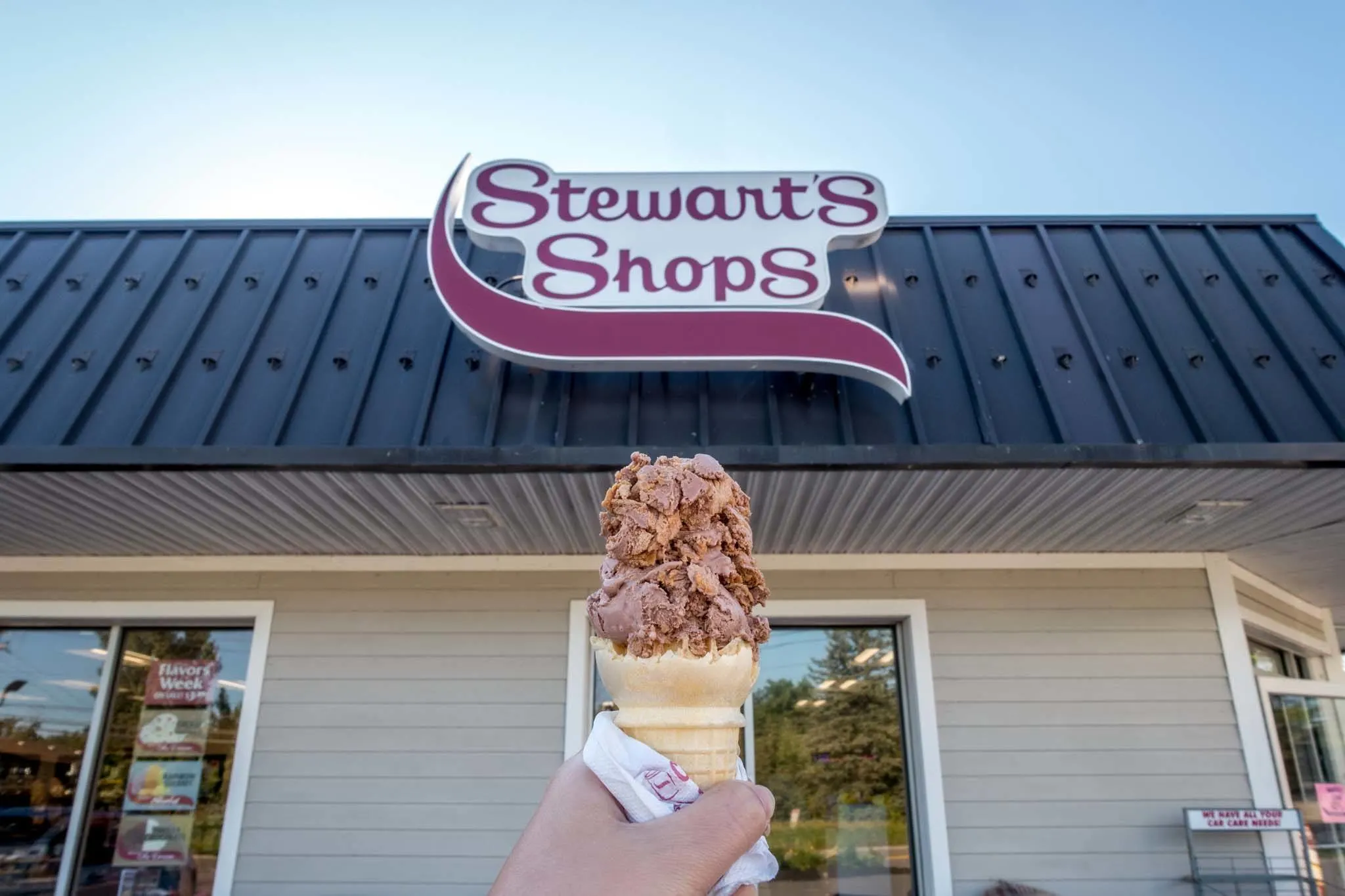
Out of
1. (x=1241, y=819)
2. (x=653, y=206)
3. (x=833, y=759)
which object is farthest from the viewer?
(x=833, y=759)

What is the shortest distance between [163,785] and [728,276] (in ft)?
19.2

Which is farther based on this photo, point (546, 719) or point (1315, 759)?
point (1315, 759)

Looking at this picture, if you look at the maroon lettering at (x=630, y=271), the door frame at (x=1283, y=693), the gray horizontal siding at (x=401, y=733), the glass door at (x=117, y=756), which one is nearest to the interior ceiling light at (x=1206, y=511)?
the door frame at (x=1283, y=693)

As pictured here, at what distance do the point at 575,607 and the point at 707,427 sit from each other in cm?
208

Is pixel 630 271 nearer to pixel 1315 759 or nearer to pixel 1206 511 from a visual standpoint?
pixel 1206 511

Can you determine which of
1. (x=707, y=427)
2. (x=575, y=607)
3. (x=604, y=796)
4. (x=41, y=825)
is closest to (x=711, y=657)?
(x=604, y=796)

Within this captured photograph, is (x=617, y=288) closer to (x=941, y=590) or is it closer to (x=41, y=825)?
(x=941, y=590)

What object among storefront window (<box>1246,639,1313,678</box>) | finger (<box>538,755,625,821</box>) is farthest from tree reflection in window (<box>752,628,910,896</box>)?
→ finger (<box>538,755,625,821</box>)

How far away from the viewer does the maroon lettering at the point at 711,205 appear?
18.1 ft

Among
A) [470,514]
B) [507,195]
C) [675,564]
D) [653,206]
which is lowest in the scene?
[675,564]

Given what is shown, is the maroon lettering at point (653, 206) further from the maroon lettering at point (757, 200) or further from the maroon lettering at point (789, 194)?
the maroon lettering at point (789, 194)

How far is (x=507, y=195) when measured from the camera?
5590 millimetres

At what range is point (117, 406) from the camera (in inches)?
185

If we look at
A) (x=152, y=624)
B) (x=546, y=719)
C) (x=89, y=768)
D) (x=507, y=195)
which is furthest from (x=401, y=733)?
(x=507, y=195)
